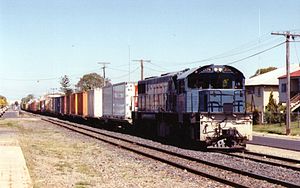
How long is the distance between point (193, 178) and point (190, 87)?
9522mm

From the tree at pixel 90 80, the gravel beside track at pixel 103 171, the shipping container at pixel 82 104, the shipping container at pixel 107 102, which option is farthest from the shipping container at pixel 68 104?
the tree at pixel 90 80

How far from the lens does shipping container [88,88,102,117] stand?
46.4 metres

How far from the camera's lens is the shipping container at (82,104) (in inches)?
2046

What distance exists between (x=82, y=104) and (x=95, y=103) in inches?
295

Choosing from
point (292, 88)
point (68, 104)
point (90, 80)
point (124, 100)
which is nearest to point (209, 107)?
point (124, 100)

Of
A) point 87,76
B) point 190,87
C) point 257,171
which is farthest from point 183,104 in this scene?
point 87,76

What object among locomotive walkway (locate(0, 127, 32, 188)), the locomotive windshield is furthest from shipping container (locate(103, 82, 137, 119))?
locomotive walkway (locate(0, 127, 32, 188))

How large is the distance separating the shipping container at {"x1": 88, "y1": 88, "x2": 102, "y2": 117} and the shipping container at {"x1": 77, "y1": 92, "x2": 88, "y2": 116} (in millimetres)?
2302

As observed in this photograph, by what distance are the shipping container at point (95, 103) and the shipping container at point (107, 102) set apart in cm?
125

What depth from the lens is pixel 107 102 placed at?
1686 inches

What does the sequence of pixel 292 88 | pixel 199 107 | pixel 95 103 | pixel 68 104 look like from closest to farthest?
pixel 199 107, pixel 95 103, pixel 292 88, pixel 68 104

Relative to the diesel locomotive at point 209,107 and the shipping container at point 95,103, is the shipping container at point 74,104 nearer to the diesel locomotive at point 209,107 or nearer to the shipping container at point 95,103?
the shipping container at point 95,103

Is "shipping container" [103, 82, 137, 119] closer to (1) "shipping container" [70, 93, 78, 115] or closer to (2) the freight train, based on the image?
(2) the freight train

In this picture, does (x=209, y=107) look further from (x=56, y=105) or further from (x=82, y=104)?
(x=56, y=105)
